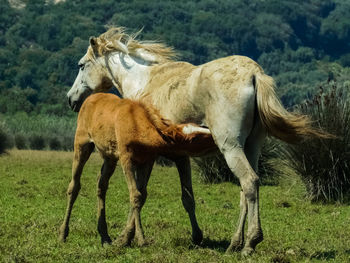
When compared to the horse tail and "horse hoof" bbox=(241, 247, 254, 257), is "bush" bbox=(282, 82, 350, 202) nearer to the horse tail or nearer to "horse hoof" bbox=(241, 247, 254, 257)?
the horse tail

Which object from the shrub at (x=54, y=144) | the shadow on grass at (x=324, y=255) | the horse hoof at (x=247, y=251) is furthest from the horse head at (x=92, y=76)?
the shrub at (x=54, y=144)

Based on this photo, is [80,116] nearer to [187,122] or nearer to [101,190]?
[101,190]

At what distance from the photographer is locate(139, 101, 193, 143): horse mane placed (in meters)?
6.94

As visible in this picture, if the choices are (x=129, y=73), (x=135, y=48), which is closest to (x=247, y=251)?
Result: (x=129, y=73)

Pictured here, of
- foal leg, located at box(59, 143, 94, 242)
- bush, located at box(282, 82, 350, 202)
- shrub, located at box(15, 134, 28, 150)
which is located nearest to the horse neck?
foal leg, located at box(59, 143, 94, 242)

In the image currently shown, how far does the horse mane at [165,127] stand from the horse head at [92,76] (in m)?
2.59

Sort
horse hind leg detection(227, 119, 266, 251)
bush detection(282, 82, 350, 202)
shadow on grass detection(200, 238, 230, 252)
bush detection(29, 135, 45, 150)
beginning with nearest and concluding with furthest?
horse hind leg detection(227, 119, 266, 251) < shadow on grass detection(200, 238, 230, 252) < bush detection(282, 82, 350, 202) < bush detection(29, 135, 45, 150)

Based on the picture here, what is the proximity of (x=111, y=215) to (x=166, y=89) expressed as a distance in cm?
355

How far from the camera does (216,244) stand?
8117mm

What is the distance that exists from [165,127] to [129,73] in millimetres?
2438

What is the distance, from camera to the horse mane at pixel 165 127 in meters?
6.94

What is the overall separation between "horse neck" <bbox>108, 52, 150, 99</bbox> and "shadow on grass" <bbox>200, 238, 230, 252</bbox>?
7.17ft

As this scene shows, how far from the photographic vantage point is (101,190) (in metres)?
8.17

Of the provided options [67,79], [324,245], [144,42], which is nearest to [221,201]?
[144,42]
